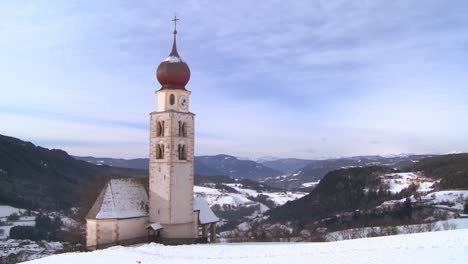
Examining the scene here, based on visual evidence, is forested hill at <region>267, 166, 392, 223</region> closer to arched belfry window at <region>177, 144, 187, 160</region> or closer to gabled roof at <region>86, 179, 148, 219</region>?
arched belfry window at <region>177, 144, 187, 160</region>

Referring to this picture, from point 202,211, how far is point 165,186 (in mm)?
7134

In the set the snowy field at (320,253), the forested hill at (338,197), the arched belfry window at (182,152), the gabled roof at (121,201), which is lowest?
the forested hill at (338,197)

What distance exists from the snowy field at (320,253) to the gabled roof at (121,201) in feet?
21.0

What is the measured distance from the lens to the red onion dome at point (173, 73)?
3766cm

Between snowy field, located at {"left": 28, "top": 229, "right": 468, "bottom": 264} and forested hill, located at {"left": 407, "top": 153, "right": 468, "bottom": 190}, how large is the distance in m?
120

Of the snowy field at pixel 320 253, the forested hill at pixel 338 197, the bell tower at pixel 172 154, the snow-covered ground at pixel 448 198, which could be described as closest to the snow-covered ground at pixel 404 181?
the forested hill at pixel 338 197

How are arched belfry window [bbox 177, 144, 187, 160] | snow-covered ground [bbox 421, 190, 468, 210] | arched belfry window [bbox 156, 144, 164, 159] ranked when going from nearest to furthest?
arched belfry window [bbox 156, 144, 164, 159]
arched belfry window [bbox 177, 144, 187, 160]
snow-covered ground [bbox 421, 190, 468, 210]

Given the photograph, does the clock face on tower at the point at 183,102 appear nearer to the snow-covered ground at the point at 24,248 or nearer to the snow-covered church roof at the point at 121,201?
the snow-covered church roof at the point at 121,201

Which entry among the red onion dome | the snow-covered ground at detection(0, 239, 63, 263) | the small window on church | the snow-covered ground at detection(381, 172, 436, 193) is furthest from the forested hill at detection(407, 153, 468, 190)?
the small window on church

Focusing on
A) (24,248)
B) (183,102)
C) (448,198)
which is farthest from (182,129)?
(448,198)

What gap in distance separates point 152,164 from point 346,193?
123 m

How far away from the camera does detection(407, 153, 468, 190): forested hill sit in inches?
5531

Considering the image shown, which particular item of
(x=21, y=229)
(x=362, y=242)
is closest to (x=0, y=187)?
(x=21, y=229)

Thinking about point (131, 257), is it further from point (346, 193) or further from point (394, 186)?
point (394, 186)
